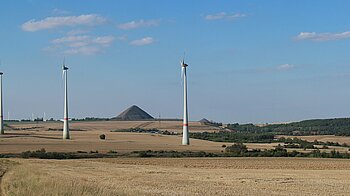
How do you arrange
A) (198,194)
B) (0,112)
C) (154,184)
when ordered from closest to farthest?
(198,194) → (154,184) → (0,112)

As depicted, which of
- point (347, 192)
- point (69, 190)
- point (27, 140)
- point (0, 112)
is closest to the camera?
point (69, 190)

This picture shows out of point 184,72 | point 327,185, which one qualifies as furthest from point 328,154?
point 327,185

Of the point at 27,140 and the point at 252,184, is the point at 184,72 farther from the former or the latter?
the point at 252,184

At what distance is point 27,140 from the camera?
11856 cm

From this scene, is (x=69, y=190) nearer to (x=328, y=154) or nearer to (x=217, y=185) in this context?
(x=217, y=185)

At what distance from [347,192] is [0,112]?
10661 centimetres

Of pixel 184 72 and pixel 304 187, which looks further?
pixel 184 72

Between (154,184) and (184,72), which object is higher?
(184,72)

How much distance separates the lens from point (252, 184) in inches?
1515

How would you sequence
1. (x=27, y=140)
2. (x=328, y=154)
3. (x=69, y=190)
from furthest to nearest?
(x=27, y=140), (x=328, y=154), (x=69, y=190)

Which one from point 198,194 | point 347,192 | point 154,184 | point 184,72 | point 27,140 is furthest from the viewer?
point 27,140

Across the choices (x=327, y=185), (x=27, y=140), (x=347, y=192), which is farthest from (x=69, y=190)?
(x=27, y=140)

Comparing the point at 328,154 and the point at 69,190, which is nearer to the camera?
the point at 69,190

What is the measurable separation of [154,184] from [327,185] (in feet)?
33.6
